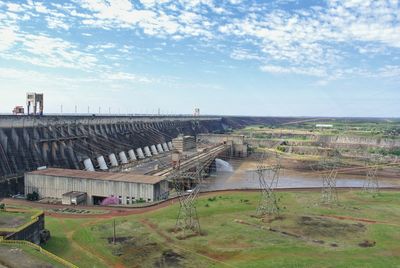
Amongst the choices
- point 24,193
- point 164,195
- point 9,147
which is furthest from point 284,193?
point 9,147

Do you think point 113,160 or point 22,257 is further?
point 113,160

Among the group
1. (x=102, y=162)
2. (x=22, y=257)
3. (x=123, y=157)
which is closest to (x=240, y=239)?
(x=22, y=257)

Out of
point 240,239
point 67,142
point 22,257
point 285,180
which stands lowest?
point 285,180

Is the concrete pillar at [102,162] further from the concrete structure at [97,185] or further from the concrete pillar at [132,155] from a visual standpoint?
the concrete structure at [97,185]

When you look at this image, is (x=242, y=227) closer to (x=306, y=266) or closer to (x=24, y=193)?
(x=306, y=266)

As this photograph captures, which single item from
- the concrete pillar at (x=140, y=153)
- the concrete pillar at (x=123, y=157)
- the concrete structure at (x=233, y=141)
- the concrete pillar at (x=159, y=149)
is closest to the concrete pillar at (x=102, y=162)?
the concrete pillar at (x=123, y=157)

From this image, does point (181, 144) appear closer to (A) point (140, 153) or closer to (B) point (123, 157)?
(A) point (140, 153)

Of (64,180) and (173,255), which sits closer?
(173,255)
